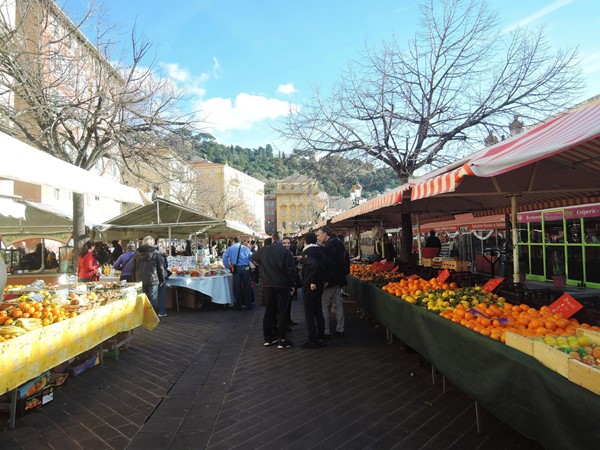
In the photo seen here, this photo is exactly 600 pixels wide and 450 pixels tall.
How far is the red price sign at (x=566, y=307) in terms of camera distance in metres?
3.48

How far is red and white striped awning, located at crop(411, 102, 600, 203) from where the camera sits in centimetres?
246

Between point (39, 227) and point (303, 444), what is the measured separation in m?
12.2

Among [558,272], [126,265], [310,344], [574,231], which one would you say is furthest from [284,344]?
[558,272]

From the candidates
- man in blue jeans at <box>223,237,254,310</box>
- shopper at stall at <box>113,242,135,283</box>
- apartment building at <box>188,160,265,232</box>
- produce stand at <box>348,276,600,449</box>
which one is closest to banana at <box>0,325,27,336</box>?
produce stand at <box>348,276,600,449</box>

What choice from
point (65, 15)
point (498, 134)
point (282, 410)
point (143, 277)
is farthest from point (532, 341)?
point (65, 15)

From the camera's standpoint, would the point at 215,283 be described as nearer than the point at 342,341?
No

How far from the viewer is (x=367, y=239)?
35062mm

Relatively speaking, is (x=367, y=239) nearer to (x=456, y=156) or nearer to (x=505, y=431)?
(x=456, y=156)

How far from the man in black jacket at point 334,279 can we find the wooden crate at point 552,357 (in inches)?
154

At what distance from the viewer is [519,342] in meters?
2.74

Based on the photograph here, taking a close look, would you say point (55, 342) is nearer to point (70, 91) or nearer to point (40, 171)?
point (40, 171)

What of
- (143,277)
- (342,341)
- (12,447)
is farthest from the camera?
(143,277)

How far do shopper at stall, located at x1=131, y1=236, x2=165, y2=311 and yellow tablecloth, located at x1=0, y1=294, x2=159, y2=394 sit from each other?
1.89 metres

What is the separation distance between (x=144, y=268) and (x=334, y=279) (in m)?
3.83
